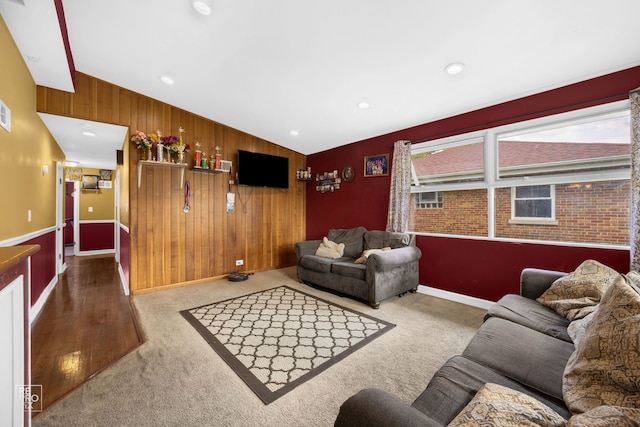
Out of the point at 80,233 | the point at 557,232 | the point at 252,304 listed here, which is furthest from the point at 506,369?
the point at 80,233

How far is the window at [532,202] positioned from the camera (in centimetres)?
293

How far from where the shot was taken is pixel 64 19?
233cm

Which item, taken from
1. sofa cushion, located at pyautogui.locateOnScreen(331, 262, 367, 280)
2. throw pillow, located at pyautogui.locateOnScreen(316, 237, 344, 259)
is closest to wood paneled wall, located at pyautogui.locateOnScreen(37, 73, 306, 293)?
throw pillow, located at pyautogui.locateOnScreen(316, 237, 344, 259)

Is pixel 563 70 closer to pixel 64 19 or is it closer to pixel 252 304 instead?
pixel 252 304

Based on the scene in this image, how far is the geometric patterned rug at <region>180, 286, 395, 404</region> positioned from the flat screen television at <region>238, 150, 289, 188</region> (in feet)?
6.79

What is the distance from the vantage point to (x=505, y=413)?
81 cm

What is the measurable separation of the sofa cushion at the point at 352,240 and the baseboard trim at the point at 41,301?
11.8 ft

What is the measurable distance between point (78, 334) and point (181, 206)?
2.01 metres

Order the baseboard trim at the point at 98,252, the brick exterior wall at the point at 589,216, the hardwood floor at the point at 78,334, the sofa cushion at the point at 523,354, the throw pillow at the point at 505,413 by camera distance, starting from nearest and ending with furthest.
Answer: the throw pillow at the point at 505,413 < the sofa cushion at the point at 523,354 < the hardwood floor at the point at 78,334 < the brick exterior wall at the point at 589,216 < the baseboard trim at the point at 98,252

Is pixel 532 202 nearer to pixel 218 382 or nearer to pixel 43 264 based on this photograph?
pixel 218 382

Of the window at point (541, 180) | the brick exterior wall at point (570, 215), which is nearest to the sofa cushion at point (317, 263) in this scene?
the window at point (541, 180)

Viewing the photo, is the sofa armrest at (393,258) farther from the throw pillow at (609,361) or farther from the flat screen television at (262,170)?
the flat screen television at (262,170)

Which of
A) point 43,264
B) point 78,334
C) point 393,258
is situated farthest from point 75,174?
point 393,258

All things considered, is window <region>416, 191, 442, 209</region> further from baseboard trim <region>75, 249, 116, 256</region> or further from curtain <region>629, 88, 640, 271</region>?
baseboard trim <region>75, 249, 116, 256</region>
